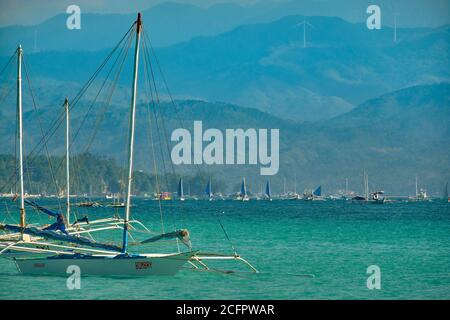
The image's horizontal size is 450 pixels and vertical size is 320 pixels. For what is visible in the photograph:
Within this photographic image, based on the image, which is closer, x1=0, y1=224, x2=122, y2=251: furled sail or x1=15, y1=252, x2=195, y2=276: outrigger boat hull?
x1=15, y1=252, x2=195, y2=276: outrigger boat hull

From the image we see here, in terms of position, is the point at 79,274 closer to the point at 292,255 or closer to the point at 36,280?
the point at 36,280

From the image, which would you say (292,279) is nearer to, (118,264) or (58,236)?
(118,264)

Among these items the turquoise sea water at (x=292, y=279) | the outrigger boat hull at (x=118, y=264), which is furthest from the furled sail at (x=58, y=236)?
the turquoise sea water at (x=292, y=279)

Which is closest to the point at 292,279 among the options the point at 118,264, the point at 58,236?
the point at 118,264

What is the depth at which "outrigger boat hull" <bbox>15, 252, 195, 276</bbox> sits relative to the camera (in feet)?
108

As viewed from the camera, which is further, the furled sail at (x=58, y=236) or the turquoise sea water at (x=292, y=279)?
the furled sail at (x=58, y=236)

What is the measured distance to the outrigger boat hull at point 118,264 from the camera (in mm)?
32875

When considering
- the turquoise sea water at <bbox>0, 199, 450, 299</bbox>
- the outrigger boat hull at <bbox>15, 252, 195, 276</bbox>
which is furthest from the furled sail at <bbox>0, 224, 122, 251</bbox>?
the turquoise sea water at <bbox>0, 199, 450, 299</bbox>

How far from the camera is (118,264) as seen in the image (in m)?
32.8

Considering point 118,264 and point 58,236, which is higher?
point 58,236

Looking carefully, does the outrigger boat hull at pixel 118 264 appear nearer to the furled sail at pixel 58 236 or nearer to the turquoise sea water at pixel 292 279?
the turquoise sea water at pixel 292 279

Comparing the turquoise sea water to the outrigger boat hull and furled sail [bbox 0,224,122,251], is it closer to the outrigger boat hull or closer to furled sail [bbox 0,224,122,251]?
the outrigger boat hull
